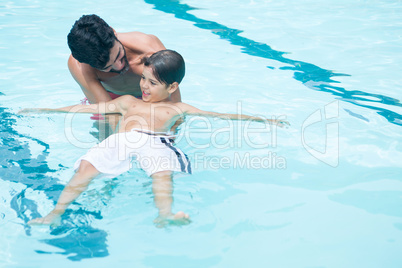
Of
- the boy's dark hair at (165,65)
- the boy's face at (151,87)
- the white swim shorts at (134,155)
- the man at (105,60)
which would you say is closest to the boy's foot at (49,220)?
the white swim shorts at (134,155)

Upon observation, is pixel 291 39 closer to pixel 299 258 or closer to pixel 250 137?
→ pixel 250 137

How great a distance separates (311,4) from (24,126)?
19.2ft

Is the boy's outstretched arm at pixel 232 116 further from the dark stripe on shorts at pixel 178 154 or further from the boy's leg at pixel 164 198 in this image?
the boy's leg at pixel 164 198

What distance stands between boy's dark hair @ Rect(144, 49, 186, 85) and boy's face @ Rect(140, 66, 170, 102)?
3 centimetres

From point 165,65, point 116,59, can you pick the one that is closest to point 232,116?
point 165,65

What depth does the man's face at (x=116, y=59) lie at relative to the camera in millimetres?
3230

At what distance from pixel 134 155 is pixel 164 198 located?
49 cm

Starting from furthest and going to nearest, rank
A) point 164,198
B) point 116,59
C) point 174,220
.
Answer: point 116,59 < point 164,198 < point 174,220

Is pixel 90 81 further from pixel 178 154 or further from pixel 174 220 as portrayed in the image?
pixel 174 220

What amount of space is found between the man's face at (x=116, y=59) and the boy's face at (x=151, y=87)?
7.4 inches

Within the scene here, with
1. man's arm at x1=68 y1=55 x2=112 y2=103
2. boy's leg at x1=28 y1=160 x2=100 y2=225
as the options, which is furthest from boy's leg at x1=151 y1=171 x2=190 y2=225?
man's arm at x1=68 y1=55 x2=112 y2=103

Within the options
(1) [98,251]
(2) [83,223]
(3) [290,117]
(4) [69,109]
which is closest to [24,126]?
(4) [69,109]

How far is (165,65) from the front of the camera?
346cm

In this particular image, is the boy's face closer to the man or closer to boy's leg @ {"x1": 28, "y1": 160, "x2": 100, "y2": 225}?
the man
